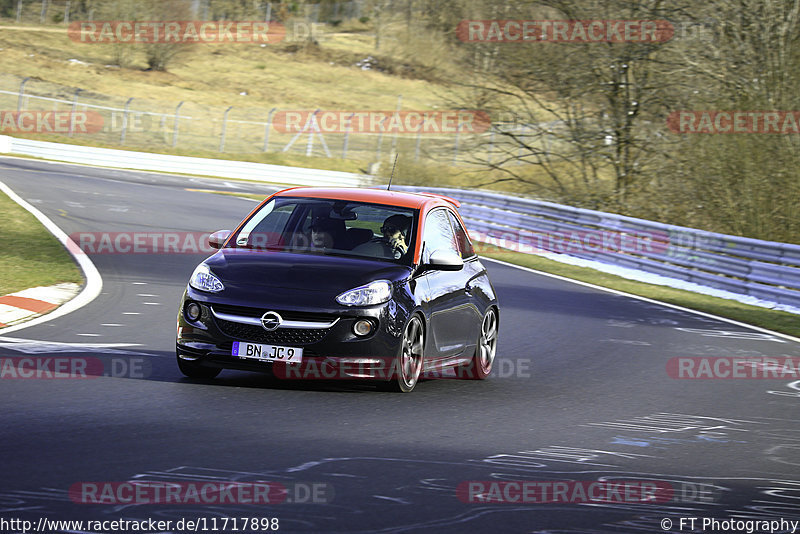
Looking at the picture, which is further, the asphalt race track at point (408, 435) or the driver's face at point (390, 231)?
the driver's face at point (390, 231)

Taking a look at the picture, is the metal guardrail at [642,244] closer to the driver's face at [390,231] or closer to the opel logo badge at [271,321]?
the driver's face at [390,231]

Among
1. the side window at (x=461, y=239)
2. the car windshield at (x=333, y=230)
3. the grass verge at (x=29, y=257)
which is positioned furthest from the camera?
the grass verge at (x=29, y=257)

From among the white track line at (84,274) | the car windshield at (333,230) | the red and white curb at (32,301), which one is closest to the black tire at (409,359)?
the car windshield at (333,230)

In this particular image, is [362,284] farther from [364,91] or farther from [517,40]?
[364,91]

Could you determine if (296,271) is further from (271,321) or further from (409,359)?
(409,359)

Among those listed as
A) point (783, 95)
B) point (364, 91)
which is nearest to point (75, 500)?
point (783, 95)

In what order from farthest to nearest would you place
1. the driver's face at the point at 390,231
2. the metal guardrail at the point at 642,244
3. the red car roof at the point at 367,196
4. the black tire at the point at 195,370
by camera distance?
the metal guardrail at the point at 642,244 → the red car roof at the point at 367,196 → the driver's face at the point at 390,231 → the black tire at the point at 195,370

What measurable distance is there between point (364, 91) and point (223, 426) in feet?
251

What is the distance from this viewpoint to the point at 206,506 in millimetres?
5391

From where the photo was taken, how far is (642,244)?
23891 millimetres

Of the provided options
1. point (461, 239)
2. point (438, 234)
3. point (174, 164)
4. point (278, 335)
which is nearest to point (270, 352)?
point (278, 335)

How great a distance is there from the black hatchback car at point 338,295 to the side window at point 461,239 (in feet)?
0.16

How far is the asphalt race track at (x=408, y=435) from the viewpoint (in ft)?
18.5

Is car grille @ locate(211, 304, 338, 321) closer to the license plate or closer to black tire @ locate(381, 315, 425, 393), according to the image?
the license plate
